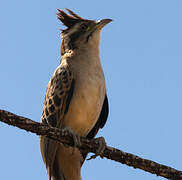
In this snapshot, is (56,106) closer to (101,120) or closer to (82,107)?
(82,107)

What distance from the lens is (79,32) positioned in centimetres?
791

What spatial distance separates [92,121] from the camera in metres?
7.10

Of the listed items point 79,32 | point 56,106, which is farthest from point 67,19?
point 56,106

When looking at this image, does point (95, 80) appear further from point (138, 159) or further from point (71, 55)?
point (138, 159)

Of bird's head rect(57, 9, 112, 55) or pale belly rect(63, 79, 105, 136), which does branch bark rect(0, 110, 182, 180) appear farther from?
bird's head rect(57, 9, 112, 55)

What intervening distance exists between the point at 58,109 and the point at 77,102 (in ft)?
1.21

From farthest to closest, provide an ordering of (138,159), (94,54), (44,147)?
(94,54) < (44,147) < (138,159)

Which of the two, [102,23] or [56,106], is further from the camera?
[102,23]

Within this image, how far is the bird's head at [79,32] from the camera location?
7.75 meters

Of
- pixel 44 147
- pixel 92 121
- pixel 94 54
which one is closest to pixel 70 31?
pixel 94 54

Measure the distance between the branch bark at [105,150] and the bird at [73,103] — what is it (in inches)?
47.9

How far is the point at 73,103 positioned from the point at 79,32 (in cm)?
173

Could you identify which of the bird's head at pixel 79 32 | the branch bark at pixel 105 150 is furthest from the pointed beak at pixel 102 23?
the branch bark at pixel 105 150

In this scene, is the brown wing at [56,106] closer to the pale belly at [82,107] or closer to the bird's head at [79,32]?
the pale belly at [82,107]
